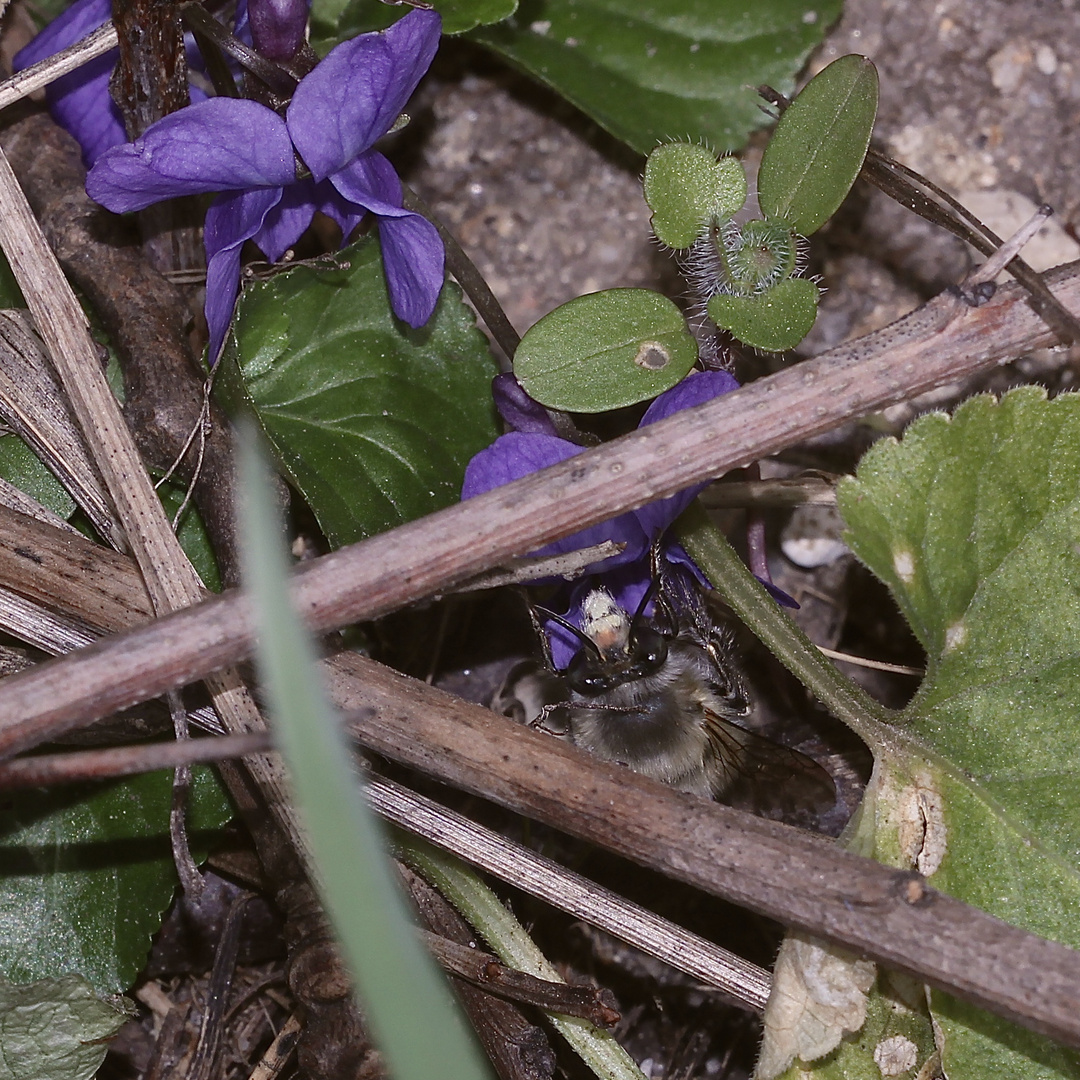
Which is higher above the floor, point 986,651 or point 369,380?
point 369,380

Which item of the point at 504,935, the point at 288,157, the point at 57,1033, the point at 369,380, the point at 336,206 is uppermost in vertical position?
the point at 288,157

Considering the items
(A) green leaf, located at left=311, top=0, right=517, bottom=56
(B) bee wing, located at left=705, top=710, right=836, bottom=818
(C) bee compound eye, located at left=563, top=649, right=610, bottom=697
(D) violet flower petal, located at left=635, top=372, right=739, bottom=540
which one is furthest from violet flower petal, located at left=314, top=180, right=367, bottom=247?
(B) bee wing, located at left=705, top=710, right=836, bottom=818

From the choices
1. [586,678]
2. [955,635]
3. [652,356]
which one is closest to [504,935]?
[586,678]

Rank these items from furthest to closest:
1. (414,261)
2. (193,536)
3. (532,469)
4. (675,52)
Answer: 1. (675,52)
2. (193,536)
3. (414,261)
4. (532,469)

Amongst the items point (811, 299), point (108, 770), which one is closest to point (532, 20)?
point (811, 299)

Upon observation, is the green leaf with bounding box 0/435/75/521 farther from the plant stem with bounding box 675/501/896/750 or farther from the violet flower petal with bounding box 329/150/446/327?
the plant stem with bounding box 675/501/896/750

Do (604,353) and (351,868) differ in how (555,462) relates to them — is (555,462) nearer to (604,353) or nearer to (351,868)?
(604,353)
